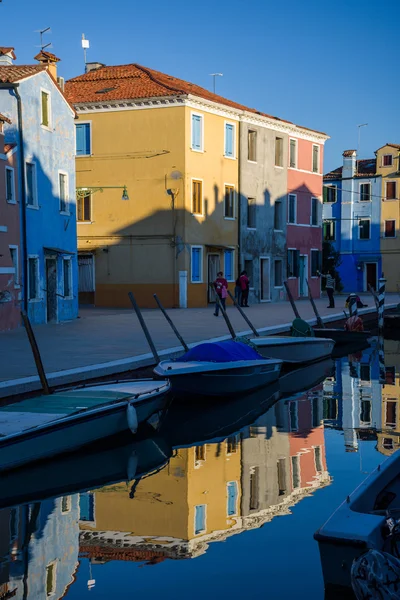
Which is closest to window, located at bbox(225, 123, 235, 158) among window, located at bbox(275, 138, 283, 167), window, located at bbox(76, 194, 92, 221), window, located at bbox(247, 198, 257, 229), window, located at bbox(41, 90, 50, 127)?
window, located at bbox(247, 198, 257, 229)

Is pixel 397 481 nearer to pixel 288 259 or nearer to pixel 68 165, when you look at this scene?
pixel 68 165

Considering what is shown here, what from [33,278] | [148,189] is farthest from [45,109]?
[148,189]

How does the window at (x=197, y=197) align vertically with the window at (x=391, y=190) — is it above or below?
below

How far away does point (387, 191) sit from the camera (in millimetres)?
55250

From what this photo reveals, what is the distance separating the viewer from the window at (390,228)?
182 feet

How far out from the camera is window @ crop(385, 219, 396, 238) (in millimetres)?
55406

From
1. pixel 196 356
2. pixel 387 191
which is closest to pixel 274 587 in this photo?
pixel 196 356

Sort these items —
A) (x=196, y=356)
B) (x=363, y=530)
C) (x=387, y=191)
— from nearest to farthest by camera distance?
(x=363, y=530), (x=196, y=356), (x=387, y=191)

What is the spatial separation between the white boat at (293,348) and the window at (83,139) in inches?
737

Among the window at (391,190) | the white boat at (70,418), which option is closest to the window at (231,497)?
the white boat at (70,418)

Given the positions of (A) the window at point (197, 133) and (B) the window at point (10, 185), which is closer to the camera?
(B) the window at point (10, 185)

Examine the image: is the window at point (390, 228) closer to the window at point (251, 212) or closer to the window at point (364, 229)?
the window at point (364, 229)

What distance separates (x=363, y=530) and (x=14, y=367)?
390 inches

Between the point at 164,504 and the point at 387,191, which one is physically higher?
the point at 387,191
